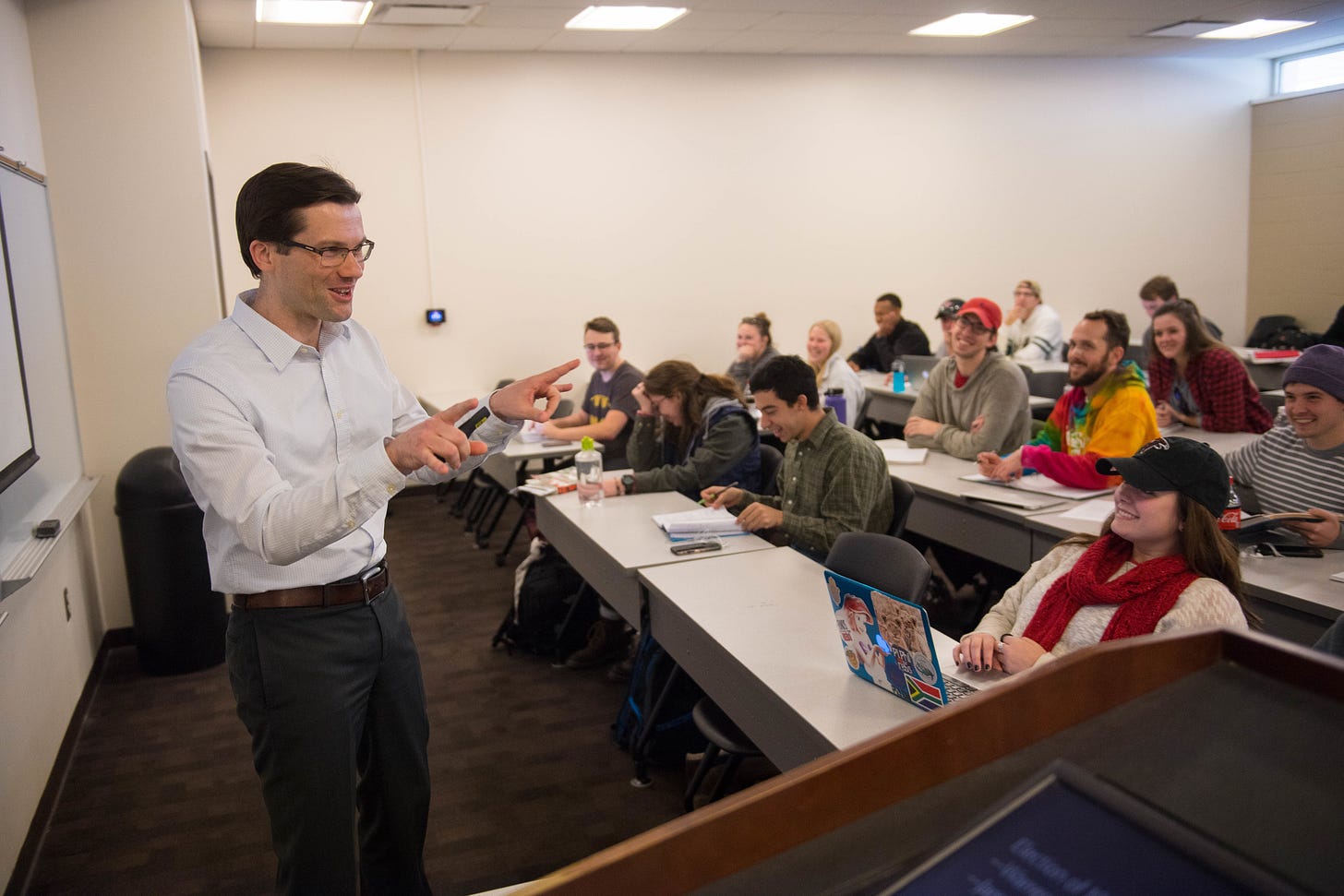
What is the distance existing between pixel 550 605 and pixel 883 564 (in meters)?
2.00

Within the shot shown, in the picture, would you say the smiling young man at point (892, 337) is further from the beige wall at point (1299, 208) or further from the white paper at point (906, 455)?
the beige wall at point (1299, 208)

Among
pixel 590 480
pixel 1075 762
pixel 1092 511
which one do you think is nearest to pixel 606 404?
pixel 590 480

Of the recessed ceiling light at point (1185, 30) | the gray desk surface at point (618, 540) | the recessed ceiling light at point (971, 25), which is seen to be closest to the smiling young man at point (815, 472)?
the gray desk surface at point (618, 540)

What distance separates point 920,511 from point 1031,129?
6288 millimetres

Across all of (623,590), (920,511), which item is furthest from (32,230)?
(920,511)

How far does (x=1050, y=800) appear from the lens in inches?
22.4

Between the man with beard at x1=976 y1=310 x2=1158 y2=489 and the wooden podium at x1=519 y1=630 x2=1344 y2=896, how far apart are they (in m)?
3.20

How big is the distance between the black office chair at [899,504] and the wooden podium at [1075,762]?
8.68 ft

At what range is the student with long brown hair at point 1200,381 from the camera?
14.7 ft

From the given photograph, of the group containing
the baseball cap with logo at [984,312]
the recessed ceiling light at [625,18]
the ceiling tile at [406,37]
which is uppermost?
the recessed ceiling light at [625,18]

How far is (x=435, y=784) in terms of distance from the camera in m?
3.19

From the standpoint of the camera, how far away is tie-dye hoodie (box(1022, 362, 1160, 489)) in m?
3.63

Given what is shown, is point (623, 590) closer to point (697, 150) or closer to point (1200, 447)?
point (1200, 447)

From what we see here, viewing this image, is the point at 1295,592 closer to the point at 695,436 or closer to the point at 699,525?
the point at 699,525
